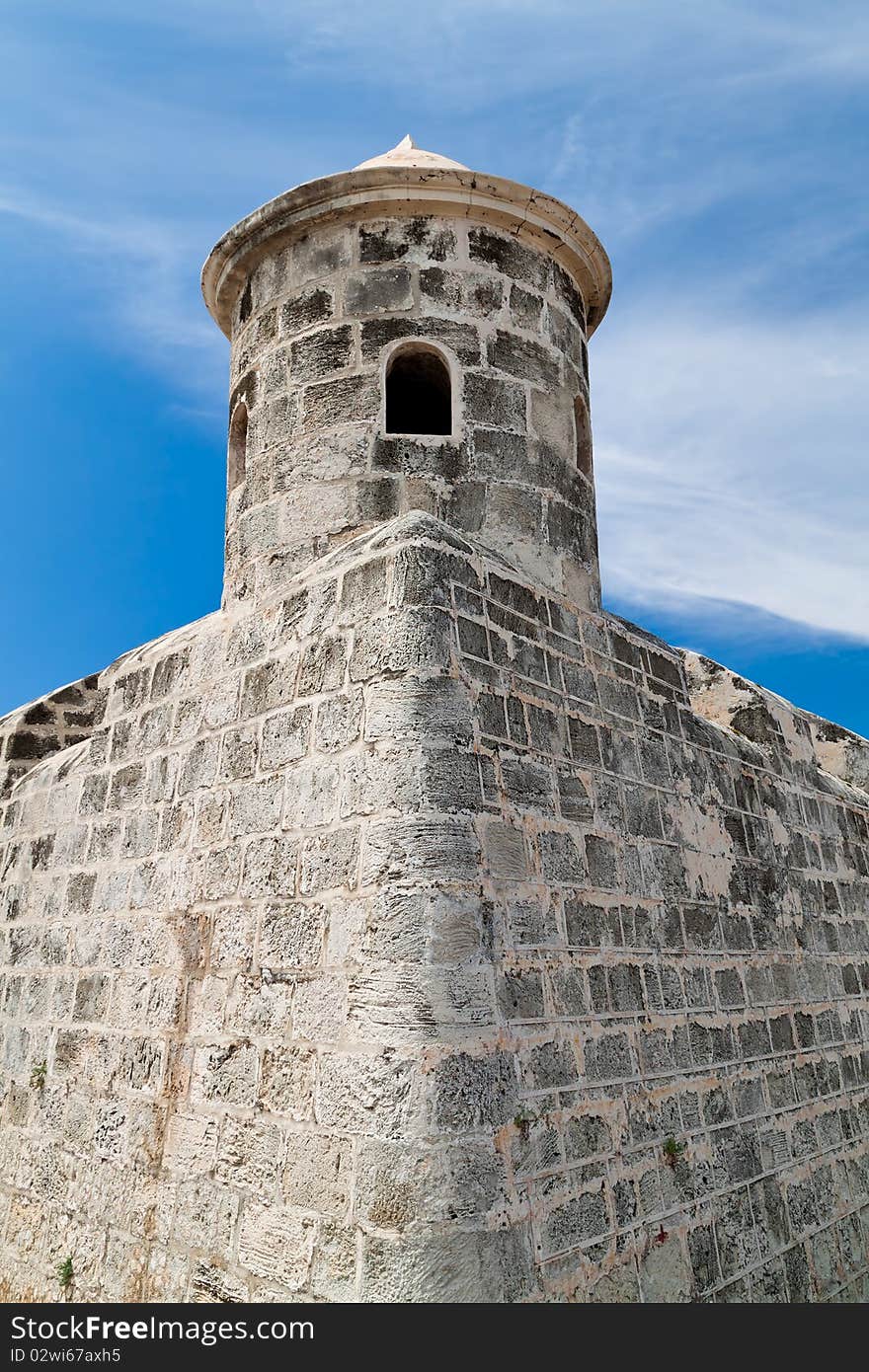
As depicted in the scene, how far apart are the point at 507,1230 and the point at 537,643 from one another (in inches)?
78.5

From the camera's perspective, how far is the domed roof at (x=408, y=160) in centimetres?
469

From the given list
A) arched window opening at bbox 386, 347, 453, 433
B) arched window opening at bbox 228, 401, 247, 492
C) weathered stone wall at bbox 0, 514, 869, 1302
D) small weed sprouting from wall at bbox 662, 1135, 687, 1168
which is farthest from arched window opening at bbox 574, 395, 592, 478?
small weed sprouting from wall at bbox 662, 1135, 687, 1168

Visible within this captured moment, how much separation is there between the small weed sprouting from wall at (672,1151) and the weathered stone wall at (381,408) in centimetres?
221

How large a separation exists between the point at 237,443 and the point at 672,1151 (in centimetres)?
365

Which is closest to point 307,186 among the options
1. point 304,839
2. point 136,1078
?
point 304,839

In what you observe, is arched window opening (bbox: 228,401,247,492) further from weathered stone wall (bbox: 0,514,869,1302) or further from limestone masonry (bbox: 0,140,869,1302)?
weathered stone wall (bbox: 0,514,869,1302)

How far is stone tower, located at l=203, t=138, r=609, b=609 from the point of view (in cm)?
450

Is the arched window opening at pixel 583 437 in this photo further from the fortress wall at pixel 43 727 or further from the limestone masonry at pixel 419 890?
the fortress wall at pixel 43 727

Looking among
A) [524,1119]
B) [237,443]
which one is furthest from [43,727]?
[524,1119]

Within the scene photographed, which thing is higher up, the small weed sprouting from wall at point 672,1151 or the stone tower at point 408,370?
the stone tower at point 408,370

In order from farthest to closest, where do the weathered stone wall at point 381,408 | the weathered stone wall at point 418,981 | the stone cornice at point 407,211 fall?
the stone cornice at point 407,211
the weathered stone wall at point 381,408
the weathered stone wall at point 418,981

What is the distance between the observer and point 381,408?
452 cm

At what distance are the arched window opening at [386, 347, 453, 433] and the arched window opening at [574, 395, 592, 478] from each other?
0.61m

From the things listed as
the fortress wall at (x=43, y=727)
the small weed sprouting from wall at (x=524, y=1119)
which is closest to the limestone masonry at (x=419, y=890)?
the small weed sprouting from wall at (x=524, y=1119)
